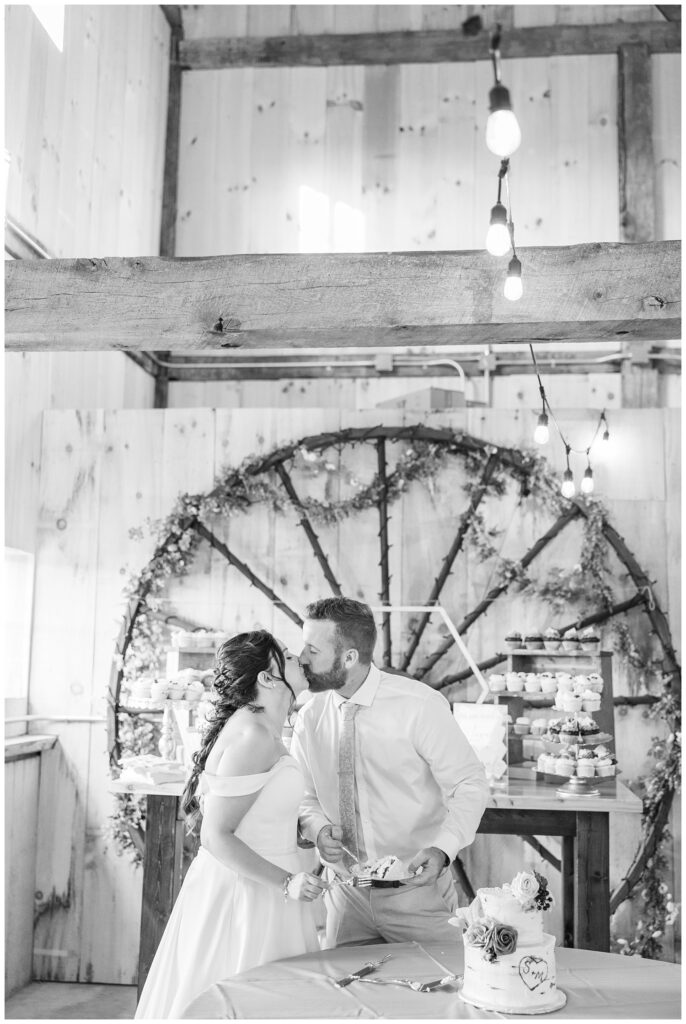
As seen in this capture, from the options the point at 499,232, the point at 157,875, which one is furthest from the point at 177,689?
the point at 499,232

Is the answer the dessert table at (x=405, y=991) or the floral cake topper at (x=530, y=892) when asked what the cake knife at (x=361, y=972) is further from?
the floral cake topper at (x=530, y=892)

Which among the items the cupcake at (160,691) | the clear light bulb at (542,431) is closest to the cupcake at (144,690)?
the cupcake at (160,691)

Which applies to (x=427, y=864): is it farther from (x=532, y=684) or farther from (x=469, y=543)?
(x=469, y=543)

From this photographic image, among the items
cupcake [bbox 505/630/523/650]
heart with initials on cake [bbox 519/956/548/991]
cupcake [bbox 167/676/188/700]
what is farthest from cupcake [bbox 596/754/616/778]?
heart with initials on cake [bbox 519/956/548/991]

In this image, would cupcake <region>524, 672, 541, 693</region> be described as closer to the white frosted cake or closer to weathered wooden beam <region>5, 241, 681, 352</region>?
weathered wooden beam <region>5, 241, 681, 352</region>

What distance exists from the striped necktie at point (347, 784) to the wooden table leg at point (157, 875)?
1.51 m

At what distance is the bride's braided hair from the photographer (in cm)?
305

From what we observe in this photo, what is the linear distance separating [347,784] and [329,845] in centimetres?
25

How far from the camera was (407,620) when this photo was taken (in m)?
5.92

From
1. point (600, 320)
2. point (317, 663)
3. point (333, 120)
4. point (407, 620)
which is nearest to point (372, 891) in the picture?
point (317, 663)

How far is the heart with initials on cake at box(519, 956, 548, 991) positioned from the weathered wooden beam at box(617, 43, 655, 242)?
5979 mm

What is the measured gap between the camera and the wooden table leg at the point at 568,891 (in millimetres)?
4273

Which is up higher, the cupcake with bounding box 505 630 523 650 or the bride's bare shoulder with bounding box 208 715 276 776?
the cupcake with bounding box 505 630 523 650

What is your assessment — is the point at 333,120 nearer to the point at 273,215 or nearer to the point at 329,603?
the point at 273,215
